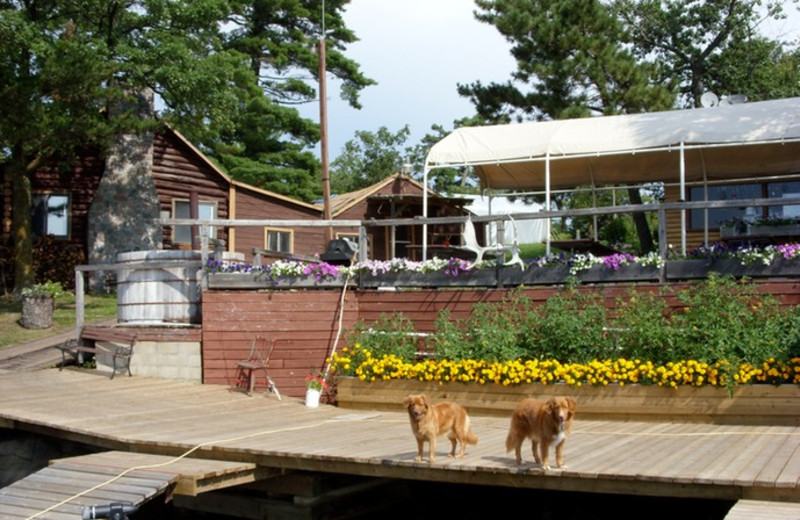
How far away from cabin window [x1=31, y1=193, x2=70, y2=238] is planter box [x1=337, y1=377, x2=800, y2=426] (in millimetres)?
13715

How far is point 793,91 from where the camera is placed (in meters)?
29.8

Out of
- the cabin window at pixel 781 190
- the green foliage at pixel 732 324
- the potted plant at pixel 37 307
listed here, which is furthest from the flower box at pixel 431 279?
the potted plant at pixel 37 307

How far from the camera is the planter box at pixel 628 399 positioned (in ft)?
26.5

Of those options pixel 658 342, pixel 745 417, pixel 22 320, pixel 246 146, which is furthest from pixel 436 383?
pixel 246 146

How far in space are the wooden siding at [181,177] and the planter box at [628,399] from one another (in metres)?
13.5

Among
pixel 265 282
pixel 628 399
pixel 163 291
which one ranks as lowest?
pixel 628 399

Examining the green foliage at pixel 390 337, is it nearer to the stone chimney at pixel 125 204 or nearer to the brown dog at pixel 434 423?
the brown dog at pixel 434 423

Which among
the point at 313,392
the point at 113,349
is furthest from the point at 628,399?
the point at 113,349

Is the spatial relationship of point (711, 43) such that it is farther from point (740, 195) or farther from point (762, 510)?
point (762, 510)

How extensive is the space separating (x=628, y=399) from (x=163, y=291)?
687 centimetres

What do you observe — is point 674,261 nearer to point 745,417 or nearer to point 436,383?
point 745,417

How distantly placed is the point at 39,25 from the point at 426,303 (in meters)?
11.8

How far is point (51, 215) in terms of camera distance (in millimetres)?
21312

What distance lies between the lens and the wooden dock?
5957 mm
